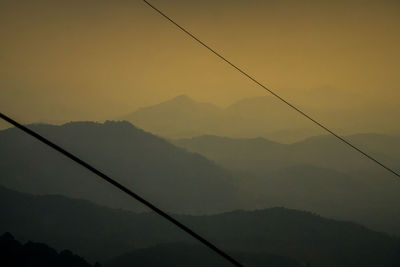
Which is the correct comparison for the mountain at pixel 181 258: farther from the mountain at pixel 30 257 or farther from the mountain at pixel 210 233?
the mountain at pixel 30 257

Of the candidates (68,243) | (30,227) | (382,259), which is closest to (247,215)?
(382,259)

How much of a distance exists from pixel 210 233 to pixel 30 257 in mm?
91078

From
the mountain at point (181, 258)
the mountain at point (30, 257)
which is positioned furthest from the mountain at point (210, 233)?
the mountain at point (30, 257)

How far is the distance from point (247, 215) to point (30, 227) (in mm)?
80154

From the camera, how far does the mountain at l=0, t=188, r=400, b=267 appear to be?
440ft

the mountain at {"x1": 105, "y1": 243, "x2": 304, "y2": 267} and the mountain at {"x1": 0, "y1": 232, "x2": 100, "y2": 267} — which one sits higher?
the mountain at {"x1": 105, "y1": 243, "x2": 304, "y2": 267}

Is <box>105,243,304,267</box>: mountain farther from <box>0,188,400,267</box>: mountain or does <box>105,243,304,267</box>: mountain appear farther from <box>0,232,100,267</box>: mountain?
<box>0,232,100,267</box>: mountain

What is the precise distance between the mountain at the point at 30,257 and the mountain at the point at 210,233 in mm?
36067

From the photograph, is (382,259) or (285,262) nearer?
(285,262)

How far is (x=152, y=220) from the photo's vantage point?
6718 inches

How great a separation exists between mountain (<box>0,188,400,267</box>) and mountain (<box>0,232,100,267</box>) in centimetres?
3607

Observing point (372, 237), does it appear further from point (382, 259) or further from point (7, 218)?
point (7, 218)

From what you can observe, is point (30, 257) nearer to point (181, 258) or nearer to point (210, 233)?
point (181, 258)

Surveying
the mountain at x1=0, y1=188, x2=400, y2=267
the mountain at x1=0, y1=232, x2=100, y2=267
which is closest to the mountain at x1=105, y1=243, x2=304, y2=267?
the mountain at x1=0, y1=188, x2=400, y2=267
